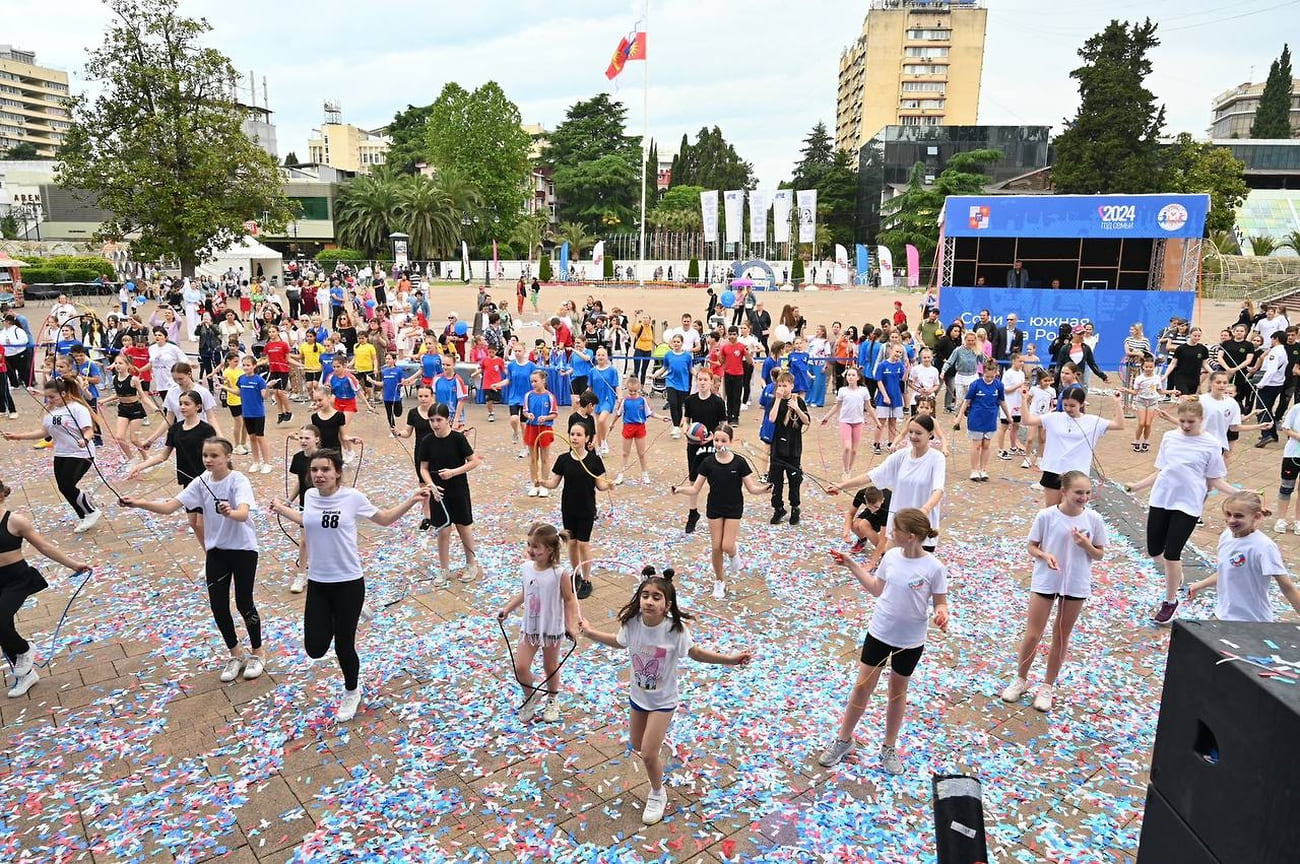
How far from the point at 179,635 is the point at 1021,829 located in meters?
6.43

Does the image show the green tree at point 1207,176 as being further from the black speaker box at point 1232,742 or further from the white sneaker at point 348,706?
the black speaker box at point 1232,742

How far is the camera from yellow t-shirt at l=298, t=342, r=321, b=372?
49.7 feet

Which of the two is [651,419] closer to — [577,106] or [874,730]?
[874,730]

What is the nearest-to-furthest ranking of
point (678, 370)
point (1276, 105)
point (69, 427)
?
point (69, 427)
point (678, 370)
point (1276, 105)

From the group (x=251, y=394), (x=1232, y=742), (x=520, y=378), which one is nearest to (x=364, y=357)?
(x=251, y=394)

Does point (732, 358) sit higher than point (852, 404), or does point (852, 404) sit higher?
point (732, 358)

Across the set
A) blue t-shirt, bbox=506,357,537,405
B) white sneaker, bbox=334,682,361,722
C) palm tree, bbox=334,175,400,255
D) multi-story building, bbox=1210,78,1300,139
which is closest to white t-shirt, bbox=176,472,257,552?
white sneaker, bbox=334,682,361,722

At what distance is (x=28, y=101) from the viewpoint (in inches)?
5037

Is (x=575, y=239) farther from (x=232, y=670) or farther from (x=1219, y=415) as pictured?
(x=232, y=670)

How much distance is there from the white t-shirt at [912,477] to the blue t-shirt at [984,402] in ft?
14.9

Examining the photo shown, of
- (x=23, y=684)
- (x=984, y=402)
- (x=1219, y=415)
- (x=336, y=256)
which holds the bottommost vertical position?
(x=23, y=684)

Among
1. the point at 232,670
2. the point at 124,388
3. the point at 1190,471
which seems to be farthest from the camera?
the point at 124,388

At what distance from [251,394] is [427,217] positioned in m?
53.8

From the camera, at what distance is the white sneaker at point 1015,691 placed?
5707 millimetres
